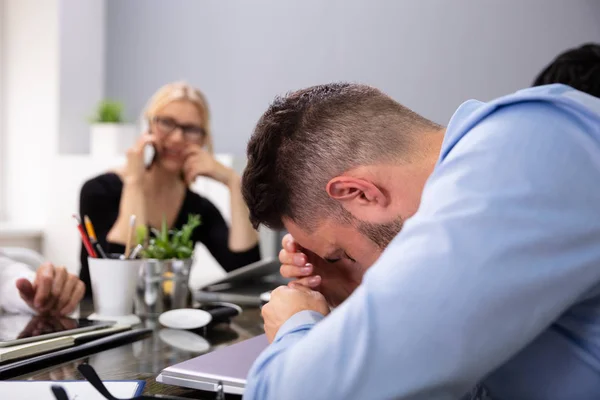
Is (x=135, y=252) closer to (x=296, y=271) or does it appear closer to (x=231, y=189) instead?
(x=296, y=271)

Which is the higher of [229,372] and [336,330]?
[336,330]

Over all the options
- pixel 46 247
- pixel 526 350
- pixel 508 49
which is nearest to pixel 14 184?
pixel 46 247

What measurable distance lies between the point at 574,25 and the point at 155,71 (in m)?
2.17

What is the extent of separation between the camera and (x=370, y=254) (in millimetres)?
990

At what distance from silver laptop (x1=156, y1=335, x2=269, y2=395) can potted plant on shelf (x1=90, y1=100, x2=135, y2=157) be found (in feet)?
9.53

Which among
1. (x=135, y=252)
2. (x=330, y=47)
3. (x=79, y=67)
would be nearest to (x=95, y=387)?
(x=135, y=252)

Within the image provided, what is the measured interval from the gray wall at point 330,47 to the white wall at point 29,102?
1.10 ft

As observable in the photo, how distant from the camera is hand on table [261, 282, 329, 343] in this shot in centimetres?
95

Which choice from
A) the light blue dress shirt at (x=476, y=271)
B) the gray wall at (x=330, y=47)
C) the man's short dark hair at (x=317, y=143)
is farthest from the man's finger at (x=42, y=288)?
the gray wall at (x=330, y=47)

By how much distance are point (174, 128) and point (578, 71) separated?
1401 millimetres

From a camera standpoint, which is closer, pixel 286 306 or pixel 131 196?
pixel 286 306

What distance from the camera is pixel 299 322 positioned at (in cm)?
85

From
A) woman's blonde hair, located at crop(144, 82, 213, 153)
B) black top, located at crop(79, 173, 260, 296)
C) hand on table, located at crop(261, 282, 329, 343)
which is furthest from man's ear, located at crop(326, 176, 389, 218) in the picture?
woman's blonde hair, located at crop(144, 82, 213, 153)

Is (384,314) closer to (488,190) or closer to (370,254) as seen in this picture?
(488,190)
